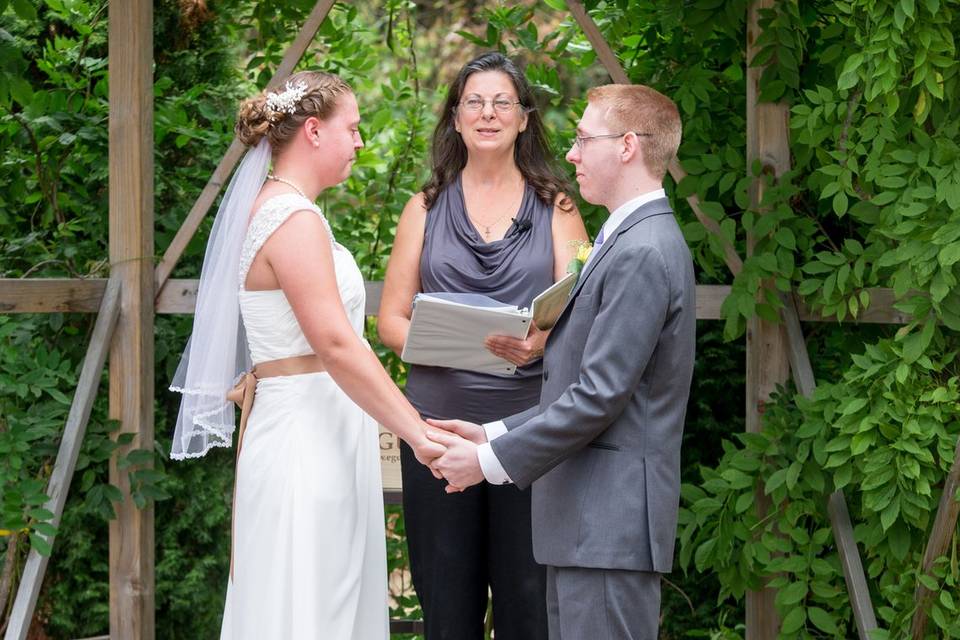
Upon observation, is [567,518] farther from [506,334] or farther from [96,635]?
[96,635]

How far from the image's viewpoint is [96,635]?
4414 mm

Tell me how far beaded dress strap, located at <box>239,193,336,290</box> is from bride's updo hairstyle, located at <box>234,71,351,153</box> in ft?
0.58

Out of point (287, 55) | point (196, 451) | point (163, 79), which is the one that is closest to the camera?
point (196, 451)

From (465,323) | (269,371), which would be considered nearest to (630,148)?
(465,323)

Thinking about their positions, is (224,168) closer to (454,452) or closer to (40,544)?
(40,544)

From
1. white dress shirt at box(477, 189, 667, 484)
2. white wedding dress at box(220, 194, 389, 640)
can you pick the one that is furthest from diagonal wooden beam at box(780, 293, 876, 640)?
white wedding dress at box(220, 194, 389, 640)

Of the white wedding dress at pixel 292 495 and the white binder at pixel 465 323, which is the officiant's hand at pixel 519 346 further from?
the white wedding dress at pixel 292 495

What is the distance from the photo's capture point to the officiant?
3.21 m

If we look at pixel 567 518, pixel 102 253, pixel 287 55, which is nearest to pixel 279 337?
pixel 567 518

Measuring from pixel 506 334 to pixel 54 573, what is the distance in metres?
2.24

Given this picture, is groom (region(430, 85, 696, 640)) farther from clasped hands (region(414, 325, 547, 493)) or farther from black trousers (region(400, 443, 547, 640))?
black trousers (region(400, 443, 547, 640))

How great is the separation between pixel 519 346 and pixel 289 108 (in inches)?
32.2

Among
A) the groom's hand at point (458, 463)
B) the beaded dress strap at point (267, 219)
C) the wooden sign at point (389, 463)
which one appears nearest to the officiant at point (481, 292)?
the groom's hand at point (458, 463)

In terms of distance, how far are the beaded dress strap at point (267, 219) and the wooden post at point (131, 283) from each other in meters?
1.24
